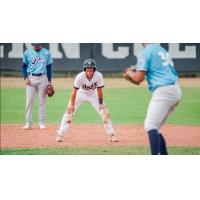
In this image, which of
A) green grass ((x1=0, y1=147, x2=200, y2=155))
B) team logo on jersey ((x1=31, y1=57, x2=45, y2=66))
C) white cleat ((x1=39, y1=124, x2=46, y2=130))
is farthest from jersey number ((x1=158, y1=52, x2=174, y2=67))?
white cleat ((x1=39, y1=124, x2=46, y2=130))

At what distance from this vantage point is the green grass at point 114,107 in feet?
22.2

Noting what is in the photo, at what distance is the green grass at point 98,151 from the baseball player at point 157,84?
2.45 ft

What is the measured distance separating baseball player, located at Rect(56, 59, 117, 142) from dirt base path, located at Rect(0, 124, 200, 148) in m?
0.14

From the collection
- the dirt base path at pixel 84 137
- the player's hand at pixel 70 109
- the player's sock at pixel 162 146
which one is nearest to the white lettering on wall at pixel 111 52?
the player's hand at pixel 70 109

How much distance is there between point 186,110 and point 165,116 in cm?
164

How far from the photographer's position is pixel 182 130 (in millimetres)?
7793

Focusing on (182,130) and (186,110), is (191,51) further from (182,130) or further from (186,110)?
(182,130)

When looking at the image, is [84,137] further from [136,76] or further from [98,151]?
[136,76]

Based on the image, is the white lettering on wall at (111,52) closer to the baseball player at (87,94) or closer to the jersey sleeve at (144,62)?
the baseball player at (87,94)

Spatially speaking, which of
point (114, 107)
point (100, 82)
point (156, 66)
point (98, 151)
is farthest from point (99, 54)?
point (156, 66)

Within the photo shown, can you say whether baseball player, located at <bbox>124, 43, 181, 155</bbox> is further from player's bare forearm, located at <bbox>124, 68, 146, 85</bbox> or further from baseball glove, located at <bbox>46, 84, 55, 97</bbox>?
baseball glove, located at <bbox>46, 84, 55, 97</bbox>

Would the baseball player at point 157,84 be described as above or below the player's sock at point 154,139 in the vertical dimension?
above
